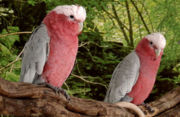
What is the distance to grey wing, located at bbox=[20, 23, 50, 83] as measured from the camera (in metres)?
1.36

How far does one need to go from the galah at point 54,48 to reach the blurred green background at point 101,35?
A: 102 cm

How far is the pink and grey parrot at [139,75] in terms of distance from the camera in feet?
5.66

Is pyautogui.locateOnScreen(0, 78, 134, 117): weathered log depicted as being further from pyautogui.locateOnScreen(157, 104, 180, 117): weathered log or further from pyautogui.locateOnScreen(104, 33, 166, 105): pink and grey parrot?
pyautogui.locateOnScreen(157, 104, 180, 117): weathered log

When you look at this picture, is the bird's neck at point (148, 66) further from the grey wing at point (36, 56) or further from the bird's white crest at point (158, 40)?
the grey wing at point (36, 56)

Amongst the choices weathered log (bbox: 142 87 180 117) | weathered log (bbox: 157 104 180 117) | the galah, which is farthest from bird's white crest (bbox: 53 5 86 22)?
weathered log (bbox: 157 104 180 117)

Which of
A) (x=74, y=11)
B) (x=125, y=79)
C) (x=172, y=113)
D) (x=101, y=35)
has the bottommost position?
(x=172, y=113)

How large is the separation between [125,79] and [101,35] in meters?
1.34

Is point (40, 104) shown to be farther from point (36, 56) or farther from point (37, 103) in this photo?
point (36, 56)

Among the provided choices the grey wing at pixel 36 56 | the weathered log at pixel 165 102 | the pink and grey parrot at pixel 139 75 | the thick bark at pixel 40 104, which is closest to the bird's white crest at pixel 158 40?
the pink and grey parrot at pixel 139 75

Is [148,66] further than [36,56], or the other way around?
[148,66]

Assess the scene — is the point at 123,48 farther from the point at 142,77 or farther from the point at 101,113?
the point at 101,113

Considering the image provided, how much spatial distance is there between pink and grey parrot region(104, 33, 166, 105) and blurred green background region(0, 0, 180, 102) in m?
0.69

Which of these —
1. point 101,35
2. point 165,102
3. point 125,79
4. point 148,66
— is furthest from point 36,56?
point 101,35

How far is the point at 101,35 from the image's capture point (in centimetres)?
303
